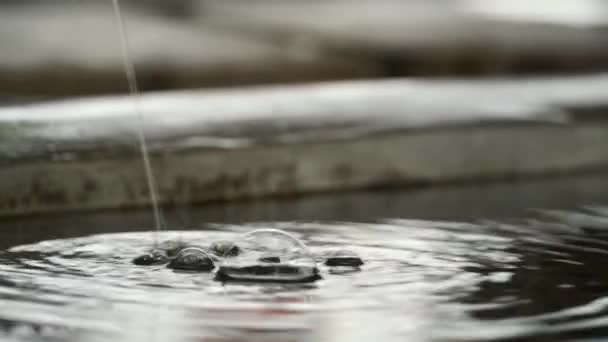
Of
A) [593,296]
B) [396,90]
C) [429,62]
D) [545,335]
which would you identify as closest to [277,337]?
[545,335]

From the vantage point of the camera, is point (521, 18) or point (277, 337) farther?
point (521, 18)

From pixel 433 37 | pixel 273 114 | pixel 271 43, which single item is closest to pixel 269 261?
pixel 273 114

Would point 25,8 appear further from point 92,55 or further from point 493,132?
point 493,132

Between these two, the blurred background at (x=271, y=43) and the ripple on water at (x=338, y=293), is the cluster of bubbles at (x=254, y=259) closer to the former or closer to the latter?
the ripple on water at (x=338, y=293)

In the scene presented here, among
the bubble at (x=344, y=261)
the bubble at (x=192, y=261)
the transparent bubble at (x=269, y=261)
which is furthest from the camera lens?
the bubble at (x=344, y=261)

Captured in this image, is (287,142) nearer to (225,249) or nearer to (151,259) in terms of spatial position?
(225,249)

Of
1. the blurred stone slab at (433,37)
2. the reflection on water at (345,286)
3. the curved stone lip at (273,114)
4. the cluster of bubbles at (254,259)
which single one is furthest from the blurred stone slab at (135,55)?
the cluster of bubbles at (254,259)

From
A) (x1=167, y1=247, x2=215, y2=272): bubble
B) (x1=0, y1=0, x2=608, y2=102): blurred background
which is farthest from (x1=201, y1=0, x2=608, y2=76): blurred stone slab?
(x1=167, y1=247, x2=215, y2=272): bubble
